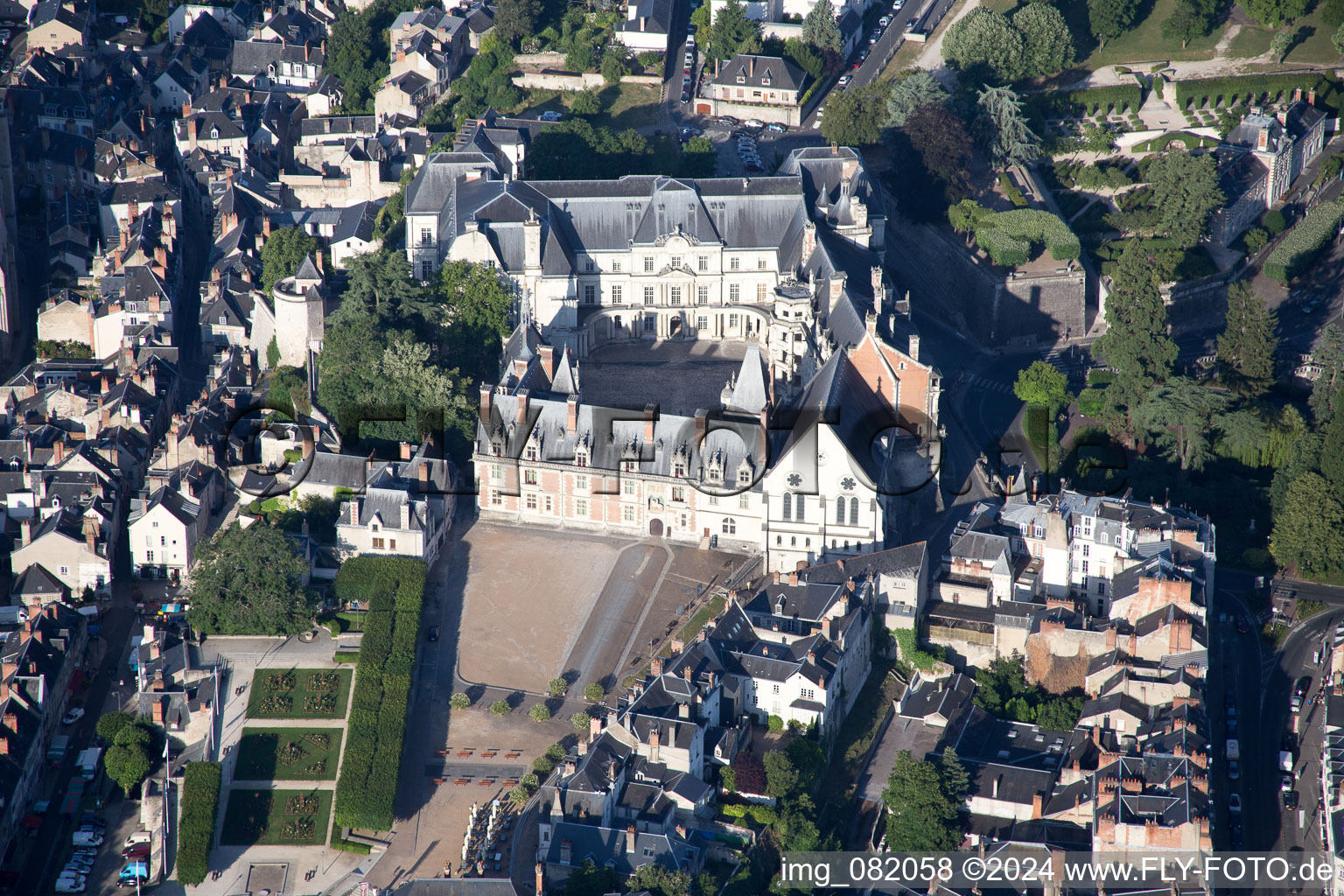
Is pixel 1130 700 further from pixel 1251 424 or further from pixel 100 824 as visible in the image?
pixel 100 824

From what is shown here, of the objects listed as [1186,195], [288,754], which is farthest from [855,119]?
[288,754]

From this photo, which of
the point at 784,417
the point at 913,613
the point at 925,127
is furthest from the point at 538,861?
the point at 925,127

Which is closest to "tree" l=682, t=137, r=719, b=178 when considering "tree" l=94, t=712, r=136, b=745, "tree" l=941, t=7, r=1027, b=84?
"tree" l=941, t=7, r=1027, b=84

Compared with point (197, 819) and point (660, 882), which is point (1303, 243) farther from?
point (197, 819)

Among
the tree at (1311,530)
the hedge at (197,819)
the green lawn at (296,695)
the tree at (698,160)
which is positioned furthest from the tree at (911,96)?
the hedge at (197,819)

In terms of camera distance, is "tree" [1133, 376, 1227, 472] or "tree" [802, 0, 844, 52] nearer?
"tree" [1133, 376, 1227, 472]

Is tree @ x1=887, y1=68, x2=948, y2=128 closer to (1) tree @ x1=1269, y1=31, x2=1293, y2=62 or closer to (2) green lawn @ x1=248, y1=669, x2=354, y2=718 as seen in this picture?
(1) tree @ x1=1269, y1=31, x2=1293, y2=62
